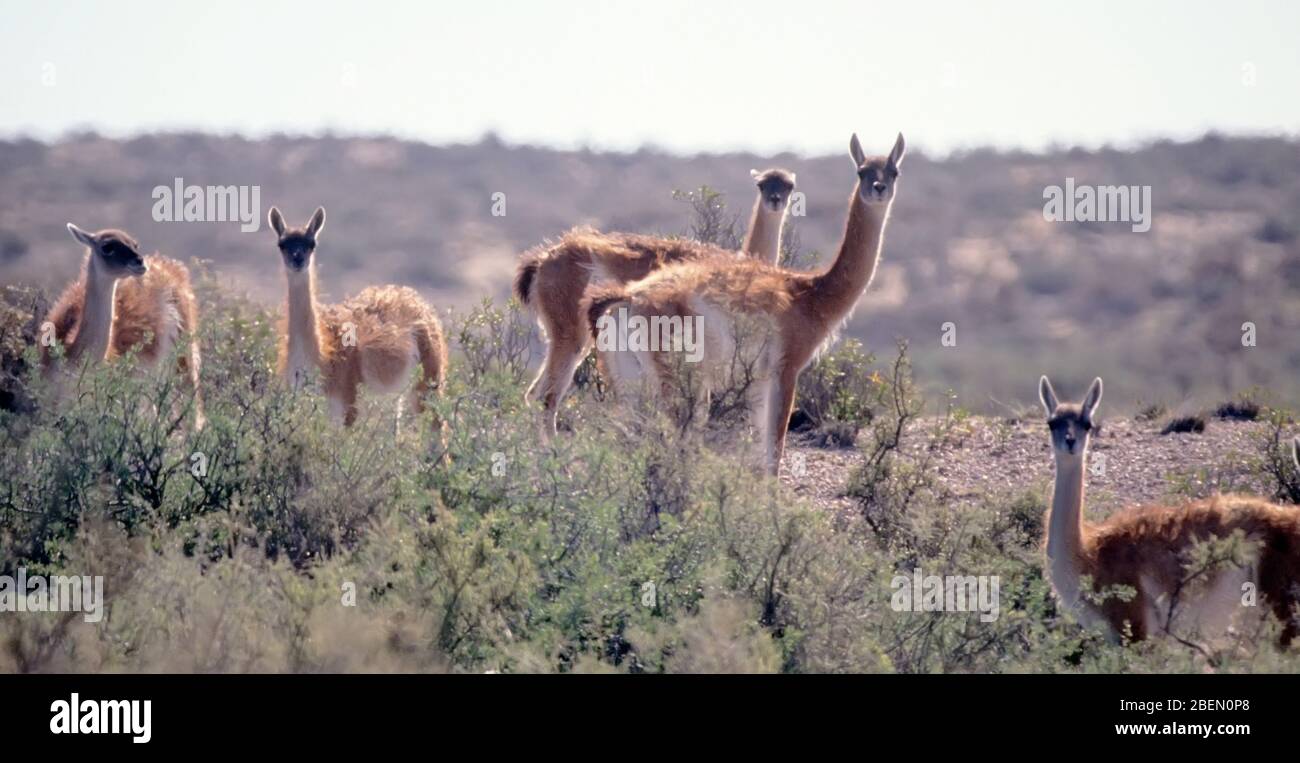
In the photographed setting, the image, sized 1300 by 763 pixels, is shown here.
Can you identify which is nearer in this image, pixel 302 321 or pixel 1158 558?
pixel 1158 558

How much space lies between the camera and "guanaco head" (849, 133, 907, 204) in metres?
9.77

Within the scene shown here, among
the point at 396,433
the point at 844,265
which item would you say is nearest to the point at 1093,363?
the point at 844,265

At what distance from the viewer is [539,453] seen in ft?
23.3

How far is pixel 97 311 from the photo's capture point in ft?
32.1

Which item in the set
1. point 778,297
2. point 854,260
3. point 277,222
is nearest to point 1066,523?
point 778,297

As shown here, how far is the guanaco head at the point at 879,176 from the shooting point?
9.77 metres

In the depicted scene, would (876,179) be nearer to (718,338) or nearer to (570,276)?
(718,338)

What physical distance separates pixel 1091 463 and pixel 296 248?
549cm

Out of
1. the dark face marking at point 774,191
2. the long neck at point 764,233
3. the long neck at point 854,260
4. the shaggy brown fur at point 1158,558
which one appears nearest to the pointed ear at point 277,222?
the long neck at point 764,233

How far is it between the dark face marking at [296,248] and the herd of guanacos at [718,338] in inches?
0.4

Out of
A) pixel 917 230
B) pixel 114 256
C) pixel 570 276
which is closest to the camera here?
pixel 114 256
